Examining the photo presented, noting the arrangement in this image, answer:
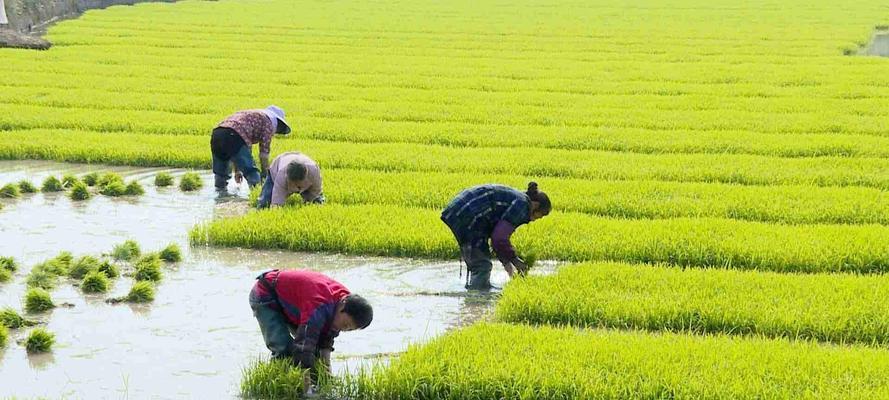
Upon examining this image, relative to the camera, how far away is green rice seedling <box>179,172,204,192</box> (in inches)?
466

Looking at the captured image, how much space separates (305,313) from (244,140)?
5595mm

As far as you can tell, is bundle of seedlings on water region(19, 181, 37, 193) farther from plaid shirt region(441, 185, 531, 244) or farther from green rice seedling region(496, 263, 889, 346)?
green rice seedling region(496, 263, 889, 346)

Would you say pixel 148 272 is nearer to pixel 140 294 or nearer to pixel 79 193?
pixel 140 294

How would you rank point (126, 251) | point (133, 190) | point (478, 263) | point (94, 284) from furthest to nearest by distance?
point (133, 190) → point (126, 251) → point (478, 263) → point (94, 284)

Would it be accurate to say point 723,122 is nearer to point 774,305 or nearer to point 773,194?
point 773,194

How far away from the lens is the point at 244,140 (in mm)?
11328

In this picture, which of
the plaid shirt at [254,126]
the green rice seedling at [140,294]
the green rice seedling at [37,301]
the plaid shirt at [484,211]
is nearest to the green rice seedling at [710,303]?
the plaid shirt at [484,211]

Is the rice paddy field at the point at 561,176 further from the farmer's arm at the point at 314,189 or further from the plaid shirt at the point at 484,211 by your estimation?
the plaid shirt at the point at 484,211

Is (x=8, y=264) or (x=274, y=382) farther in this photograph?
(x=8, y=264)

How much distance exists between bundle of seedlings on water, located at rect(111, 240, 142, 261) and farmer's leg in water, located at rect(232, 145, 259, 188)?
2.55 metres

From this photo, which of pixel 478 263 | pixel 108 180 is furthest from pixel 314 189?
pixel 478 263

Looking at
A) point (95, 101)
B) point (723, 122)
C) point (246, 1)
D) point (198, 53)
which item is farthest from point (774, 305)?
point (246, 1)

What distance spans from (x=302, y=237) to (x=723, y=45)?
19765mm

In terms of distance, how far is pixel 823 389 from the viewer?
6016mm
